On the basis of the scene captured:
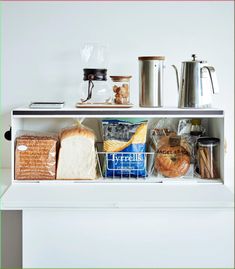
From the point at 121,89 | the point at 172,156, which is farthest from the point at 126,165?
the point at 121,89

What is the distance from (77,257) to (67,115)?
21.1 inches

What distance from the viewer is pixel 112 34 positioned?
221 centimetres

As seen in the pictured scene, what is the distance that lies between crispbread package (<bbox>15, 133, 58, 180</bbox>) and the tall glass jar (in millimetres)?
585

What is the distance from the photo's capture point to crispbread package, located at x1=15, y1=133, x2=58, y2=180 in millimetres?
1956

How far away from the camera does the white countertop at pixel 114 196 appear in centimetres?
170

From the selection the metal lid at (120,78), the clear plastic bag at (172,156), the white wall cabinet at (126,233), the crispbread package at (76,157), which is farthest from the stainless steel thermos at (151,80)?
the white wall cabinet at (126,233)

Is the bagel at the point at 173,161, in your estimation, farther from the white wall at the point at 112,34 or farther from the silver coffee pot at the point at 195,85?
the white wall at the point at 112,34

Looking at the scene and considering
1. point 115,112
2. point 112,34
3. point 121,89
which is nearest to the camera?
point 115,112

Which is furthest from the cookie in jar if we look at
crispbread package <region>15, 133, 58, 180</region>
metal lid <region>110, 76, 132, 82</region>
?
crispbread package <region>15, 133, 58, 180</region>

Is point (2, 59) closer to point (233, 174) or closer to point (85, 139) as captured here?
point (85, 139)

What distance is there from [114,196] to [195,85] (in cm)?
55

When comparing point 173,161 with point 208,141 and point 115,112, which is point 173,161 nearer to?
point 208,141

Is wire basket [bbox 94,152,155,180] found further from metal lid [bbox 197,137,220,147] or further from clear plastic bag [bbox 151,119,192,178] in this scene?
metal lid [bbox 197,137,220,147]

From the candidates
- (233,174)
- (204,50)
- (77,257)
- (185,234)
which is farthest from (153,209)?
(204,50)
